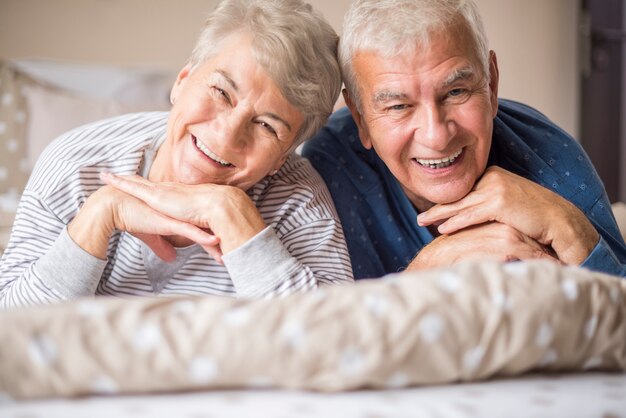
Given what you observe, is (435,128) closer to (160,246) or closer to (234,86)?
(234,86)

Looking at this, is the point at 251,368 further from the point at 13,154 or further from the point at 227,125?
the point at 13,154

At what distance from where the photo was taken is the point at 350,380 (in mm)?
722

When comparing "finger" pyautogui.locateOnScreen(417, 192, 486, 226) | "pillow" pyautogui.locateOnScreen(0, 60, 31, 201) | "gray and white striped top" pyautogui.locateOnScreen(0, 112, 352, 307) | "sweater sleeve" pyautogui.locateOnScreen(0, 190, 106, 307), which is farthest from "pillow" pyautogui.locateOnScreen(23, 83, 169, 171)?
"finger" pyautogui.locateOnScreen(417, 192, 486, 226)

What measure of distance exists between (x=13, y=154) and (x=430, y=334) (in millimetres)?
2759

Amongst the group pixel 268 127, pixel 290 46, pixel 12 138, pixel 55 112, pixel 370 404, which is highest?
pixel 290 46

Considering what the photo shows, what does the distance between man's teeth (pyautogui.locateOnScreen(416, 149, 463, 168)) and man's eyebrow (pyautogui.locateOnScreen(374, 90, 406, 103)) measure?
0.14 meters

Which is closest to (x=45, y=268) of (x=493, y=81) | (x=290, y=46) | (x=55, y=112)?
(x=290, y=46)

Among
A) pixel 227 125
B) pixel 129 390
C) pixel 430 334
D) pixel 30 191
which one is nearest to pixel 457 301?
pixel 430 334

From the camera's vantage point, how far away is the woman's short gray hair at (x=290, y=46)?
1.42 m

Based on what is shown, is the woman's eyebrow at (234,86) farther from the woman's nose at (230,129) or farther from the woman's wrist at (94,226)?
the woman's wrist at (94,226)

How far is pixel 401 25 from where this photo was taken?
1.44m

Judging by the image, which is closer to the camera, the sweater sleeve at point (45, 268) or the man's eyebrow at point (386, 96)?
the sweater sleeve at point (45, 268)

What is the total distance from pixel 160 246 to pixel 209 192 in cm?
16

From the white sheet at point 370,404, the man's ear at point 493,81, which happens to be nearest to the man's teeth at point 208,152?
the man's ear at point 493,81
